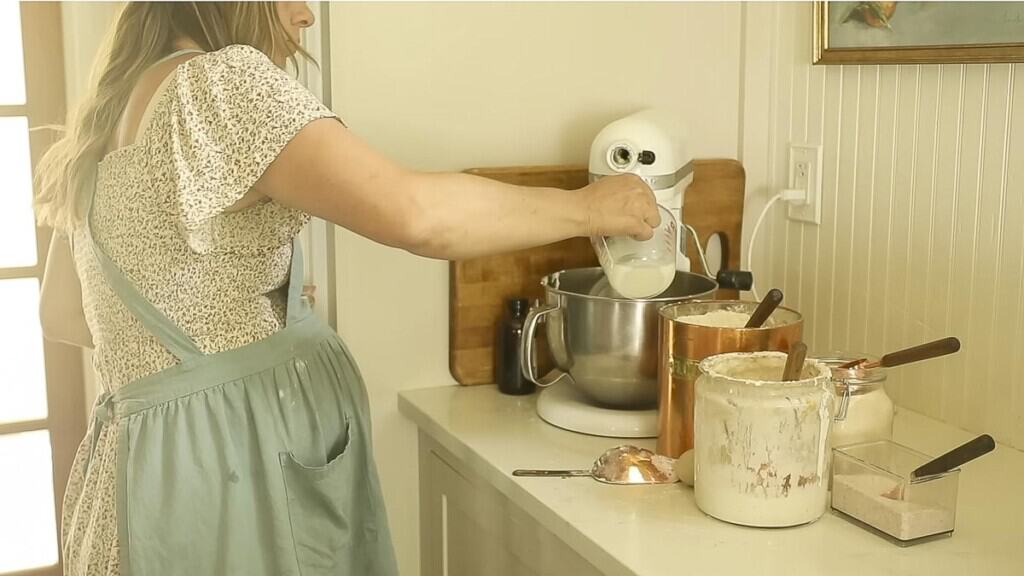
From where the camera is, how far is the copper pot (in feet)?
4.50

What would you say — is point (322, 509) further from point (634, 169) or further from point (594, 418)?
point (634, 169)

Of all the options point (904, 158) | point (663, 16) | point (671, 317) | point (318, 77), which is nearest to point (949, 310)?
point (904, 158)

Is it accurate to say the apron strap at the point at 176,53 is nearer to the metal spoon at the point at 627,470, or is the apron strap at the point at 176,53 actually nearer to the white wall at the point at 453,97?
the white wall at the point at 453,97

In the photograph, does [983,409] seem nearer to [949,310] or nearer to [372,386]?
[949,310]

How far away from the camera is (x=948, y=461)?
3.92ft

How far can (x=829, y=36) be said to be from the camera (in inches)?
69.3

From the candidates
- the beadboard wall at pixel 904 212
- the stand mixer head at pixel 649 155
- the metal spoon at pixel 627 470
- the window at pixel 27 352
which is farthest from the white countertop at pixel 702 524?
the window at pixel 27 352

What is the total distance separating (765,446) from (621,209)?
0.35 m

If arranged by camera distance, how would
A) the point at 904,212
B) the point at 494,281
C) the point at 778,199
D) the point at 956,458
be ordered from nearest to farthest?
the point at 956,458
the point at 904,212
the point at 494,281
the point at 778,199

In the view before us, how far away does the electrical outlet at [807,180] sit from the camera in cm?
185

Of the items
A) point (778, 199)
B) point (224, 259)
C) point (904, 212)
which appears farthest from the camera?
point (778, 199)

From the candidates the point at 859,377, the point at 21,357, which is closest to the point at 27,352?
the point at 21,357

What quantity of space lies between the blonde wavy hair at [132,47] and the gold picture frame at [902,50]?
2.81ft

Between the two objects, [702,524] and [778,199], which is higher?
[778,199]
